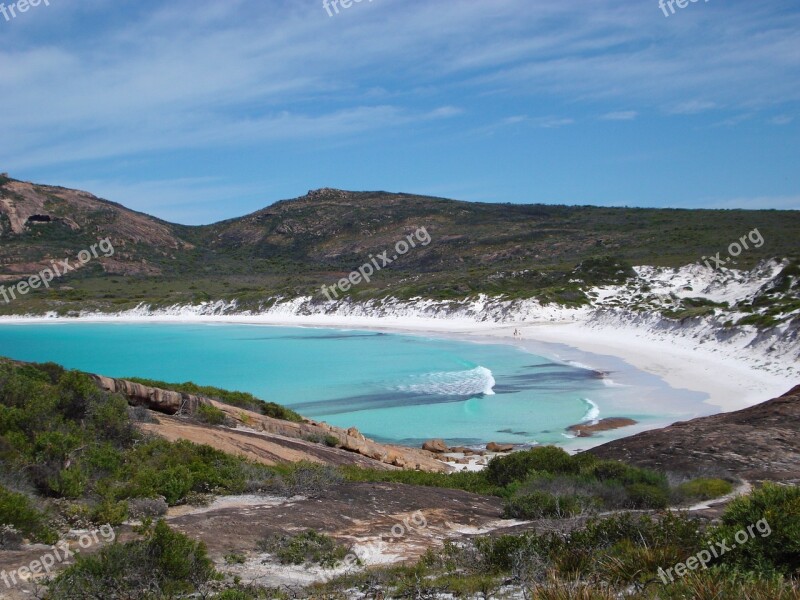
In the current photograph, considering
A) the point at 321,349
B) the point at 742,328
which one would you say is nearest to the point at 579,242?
the point at 321,349

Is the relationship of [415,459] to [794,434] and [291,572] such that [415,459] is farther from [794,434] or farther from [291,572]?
[291,572]

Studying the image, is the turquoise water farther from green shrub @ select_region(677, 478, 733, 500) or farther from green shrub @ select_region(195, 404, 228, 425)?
green shrub @ select_region(677, 478, 733, 500)

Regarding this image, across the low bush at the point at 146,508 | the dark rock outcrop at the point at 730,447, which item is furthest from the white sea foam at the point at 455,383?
the low bush at the point at 146,508

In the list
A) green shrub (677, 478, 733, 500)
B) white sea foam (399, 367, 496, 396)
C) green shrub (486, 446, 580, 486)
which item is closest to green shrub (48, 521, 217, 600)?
green shrub (486, 446, 580, 486)

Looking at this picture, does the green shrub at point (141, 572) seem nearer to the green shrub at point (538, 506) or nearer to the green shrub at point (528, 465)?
the green shrub at point (538, 506)

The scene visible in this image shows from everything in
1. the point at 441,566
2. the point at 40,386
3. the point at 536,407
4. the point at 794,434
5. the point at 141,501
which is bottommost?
the point at 536,407

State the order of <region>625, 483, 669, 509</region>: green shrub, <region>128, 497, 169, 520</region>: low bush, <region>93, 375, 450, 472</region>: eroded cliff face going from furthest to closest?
1. <region>93, 375, 450, 472</region>: eroded cliff face
2. <region>625, 483, 669, 509</region>: green shrub
3. <region>128, 497, 169, 520</region>: low bush

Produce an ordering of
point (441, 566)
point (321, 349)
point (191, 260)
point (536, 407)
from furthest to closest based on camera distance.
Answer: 1. point (191, 260)
2. point (321, 349)
3. point (536, 407)
4. point (441, 566)
